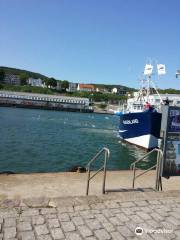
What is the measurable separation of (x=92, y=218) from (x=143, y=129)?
2738 cm

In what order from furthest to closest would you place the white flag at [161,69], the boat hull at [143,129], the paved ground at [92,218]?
the white flag at [161,69] < the boat hull at [143,129] < the paved ground at [92,218]

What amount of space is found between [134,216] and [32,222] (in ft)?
6.03

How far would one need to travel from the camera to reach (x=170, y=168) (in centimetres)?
855

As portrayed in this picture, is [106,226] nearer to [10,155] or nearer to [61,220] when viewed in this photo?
[61,220]

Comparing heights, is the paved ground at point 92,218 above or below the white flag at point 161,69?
below

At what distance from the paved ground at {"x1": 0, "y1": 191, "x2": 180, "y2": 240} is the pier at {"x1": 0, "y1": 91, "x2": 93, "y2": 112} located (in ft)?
428

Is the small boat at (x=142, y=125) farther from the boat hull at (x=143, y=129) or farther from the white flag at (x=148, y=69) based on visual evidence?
the white flag at (x=148, y=69)

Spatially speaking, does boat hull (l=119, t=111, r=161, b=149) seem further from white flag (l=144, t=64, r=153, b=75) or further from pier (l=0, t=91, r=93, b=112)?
pier (l=0, t=91, r=93, b=112)

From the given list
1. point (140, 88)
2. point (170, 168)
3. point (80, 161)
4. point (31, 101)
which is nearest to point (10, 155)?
point (80, 161)

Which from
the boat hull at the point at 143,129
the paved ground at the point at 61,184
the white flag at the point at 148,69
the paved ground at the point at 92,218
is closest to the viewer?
the paved ground at the point at 92,218

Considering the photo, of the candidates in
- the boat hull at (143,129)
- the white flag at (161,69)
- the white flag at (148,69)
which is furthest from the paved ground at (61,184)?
the white flag at (148,69)

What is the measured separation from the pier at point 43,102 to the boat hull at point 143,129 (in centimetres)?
10438

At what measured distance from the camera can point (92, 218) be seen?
19.0ft

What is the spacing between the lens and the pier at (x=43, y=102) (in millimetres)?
135625
